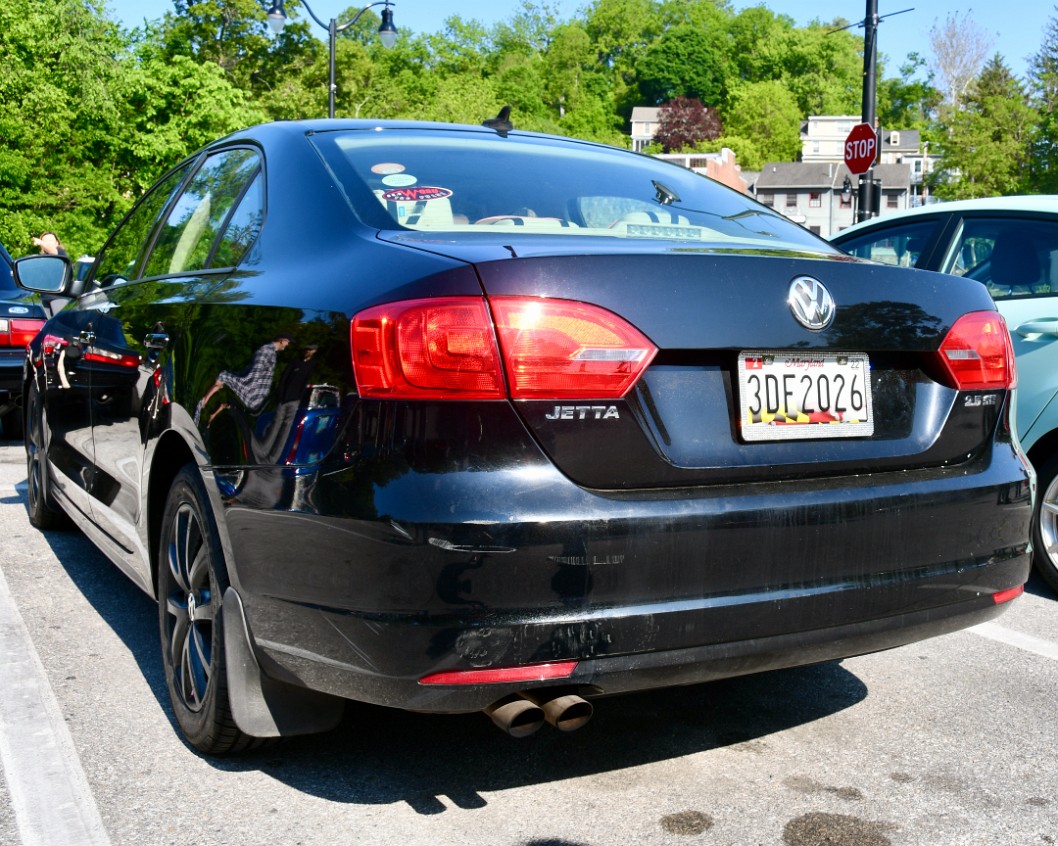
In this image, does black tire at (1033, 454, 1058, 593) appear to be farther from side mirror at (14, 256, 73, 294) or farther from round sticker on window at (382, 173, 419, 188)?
side mirror at (14, 256, 73, 294)

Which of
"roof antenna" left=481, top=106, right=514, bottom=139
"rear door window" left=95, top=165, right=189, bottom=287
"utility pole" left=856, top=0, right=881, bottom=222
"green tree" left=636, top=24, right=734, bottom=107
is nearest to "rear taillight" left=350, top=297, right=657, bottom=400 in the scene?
"roof antenna" left=481, top=106, right=514, bottom=139

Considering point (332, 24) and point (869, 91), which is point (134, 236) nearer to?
point (869, 91)

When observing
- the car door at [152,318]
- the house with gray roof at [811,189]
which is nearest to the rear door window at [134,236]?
the car door at [152,318]

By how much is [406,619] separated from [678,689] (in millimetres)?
1546

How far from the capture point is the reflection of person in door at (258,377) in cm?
273

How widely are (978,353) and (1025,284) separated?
2607 mm

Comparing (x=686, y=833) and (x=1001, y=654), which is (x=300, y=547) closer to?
(x=686, y=833)

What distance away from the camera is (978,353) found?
302 cm

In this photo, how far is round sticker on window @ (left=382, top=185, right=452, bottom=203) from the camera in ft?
9.93

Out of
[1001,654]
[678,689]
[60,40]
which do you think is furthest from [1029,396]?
[60,40]

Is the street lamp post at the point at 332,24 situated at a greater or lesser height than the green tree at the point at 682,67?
lesser

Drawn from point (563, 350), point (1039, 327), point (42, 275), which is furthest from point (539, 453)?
point (42, 275)

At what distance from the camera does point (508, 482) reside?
7.83 feet

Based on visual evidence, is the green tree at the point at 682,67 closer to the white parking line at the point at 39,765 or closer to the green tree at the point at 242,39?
the green tree at the point at 242,39
